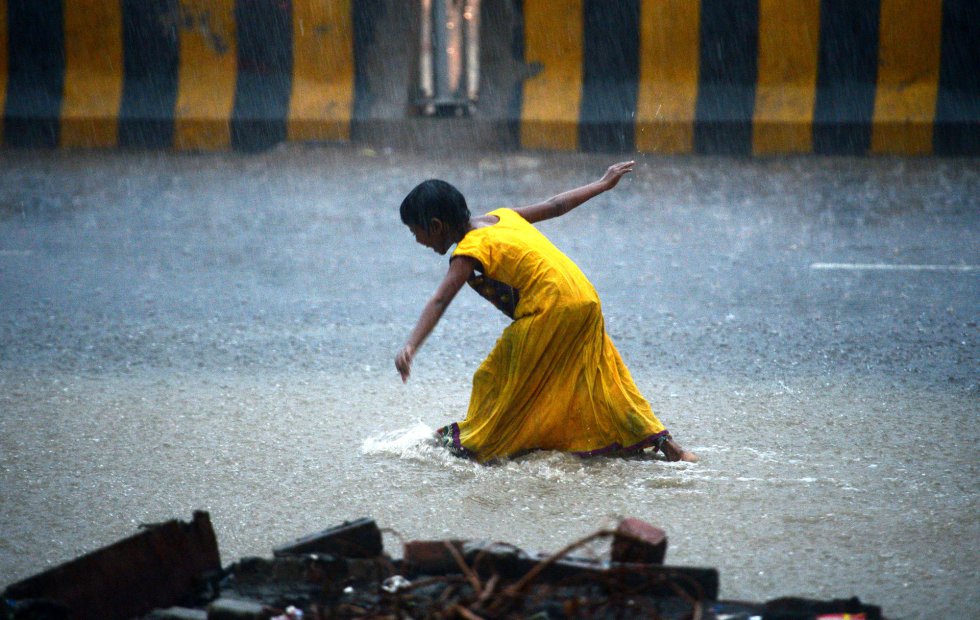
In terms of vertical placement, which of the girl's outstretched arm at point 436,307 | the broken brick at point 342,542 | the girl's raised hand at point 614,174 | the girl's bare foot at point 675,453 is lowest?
the girl's bare foot at point 675,453

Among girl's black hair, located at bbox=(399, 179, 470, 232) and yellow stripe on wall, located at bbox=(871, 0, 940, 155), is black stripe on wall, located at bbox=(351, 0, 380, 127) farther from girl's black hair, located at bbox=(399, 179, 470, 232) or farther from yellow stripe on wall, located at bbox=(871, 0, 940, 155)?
girl's black hair, located at bbox=(399, 179, 470, 232)

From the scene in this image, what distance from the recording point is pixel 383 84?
33.6ft

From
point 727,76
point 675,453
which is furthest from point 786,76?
point 675,453

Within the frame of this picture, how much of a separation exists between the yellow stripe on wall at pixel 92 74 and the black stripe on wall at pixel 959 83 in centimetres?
684

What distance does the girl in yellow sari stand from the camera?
4.16 metres

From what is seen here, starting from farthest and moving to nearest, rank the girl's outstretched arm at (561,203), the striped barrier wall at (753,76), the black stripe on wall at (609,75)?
1. the black stripe on wall at (609,75)
2. the striped barrier wall at (753,76)
3. the girl's outstretched arm at (561,203)

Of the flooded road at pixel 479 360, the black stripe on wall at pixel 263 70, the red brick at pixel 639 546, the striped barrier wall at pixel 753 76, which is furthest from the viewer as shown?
the black stripe on wall at pixel 263 70

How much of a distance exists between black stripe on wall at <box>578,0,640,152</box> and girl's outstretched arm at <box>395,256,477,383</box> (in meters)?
5.88

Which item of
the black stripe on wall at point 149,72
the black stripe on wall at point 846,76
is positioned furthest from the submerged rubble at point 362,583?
the black stripe on wall at point 149,72

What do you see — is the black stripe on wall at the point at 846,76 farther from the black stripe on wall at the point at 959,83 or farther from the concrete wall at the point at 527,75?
the black stripe on wall at the point at 959,83

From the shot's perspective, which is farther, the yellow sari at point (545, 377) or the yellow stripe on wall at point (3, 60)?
the yellow stripe on wall at point (3, 60)

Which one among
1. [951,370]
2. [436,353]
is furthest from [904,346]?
[436,353]

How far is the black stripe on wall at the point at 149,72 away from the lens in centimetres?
1011

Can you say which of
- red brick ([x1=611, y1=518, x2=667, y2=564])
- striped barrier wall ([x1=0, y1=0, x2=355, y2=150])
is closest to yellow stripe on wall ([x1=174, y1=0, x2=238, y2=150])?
striped barrier wall ([x1=0, y1=0, x2=355, y2=150])
